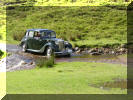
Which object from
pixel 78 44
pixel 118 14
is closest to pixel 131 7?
pixel 118 14

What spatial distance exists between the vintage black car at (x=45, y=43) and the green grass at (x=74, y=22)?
28.3 ft

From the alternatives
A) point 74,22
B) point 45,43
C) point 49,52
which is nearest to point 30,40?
point 45,43

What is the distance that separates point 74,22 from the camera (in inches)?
1606

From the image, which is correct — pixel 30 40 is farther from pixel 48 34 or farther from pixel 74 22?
pixel 74 22

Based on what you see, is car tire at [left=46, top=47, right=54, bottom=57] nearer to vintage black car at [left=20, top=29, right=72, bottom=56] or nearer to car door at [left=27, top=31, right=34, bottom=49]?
vintage black car at [left=20, top=29, right=72, bottom=56]

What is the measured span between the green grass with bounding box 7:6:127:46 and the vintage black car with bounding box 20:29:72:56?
861 centimetres

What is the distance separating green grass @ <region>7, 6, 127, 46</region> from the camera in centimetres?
3306

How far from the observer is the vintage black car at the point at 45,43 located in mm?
20969

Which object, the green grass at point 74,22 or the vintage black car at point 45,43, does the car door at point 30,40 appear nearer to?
the vintage black car at point 45,43

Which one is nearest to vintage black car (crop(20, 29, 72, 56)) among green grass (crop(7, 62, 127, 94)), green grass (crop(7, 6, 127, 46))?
green grass (crop(7, 62, 127, 94))

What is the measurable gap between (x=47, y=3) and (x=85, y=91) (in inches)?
1656

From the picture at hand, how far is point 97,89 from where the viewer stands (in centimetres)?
1115

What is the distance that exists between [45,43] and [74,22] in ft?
65.3

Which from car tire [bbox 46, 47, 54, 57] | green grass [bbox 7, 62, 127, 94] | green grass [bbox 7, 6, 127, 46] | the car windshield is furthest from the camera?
green grass [bbox 7, 6, 127, 46]
